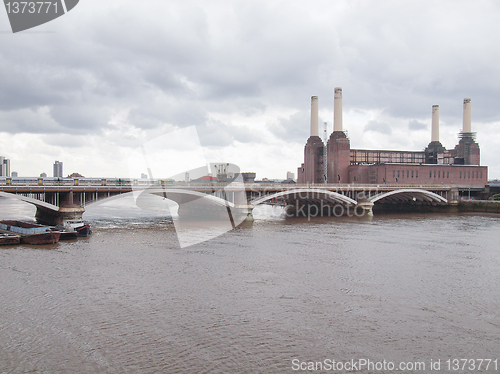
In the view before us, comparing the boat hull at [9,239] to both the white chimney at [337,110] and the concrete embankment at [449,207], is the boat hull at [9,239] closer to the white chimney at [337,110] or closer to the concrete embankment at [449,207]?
the concrete embankment at [449,207]

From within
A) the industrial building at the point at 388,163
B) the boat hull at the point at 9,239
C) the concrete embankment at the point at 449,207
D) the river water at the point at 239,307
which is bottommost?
the river water at the point at 239,307

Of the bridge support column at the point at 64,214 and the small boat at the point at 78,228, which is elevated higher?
the bridge support column at the point at 64,214

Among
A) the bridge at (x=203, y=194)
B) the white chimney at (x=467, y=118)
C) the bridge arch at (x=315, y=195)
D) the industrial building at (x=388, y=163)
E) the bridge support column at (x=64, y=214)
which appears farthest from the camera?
the white chimney at (x=467, y=118)

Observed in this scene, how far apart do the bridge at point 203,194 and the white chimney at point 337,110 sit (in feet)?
66.4

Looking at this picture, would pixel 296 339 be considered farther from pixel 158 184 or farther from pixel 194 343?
pixel 158 184

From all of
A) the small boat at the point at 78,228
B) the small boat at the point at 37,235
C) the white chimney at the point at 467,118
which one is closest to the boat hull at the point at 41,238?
the small boat at the point at 37,235

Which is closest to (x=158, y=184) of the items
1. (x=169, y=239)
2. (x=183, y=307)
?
(x=169, y=239)

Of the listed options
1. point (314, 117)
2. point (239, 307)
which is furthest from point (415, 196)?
point (239, 307)

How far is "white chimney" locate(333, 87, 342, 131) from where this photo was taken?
9125 cm

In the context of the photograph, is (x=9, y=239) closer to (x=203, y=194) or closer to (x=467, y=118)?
(x=203, y=194)

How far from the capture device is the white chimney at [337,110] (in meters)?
91.2

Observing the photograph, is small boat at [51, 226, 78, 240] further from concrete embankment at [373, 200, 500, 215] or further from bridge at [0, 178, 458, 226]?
concrete embankment at [373, 200, 500, 215]

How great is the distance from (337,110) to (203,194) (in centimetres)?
5050

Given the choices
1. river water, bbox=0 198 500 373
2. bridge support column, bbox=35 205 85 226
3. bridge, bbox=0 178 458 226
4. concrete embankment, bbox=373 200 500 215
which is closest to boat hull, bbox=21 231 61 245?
river water, bbox=0 198 500 373
